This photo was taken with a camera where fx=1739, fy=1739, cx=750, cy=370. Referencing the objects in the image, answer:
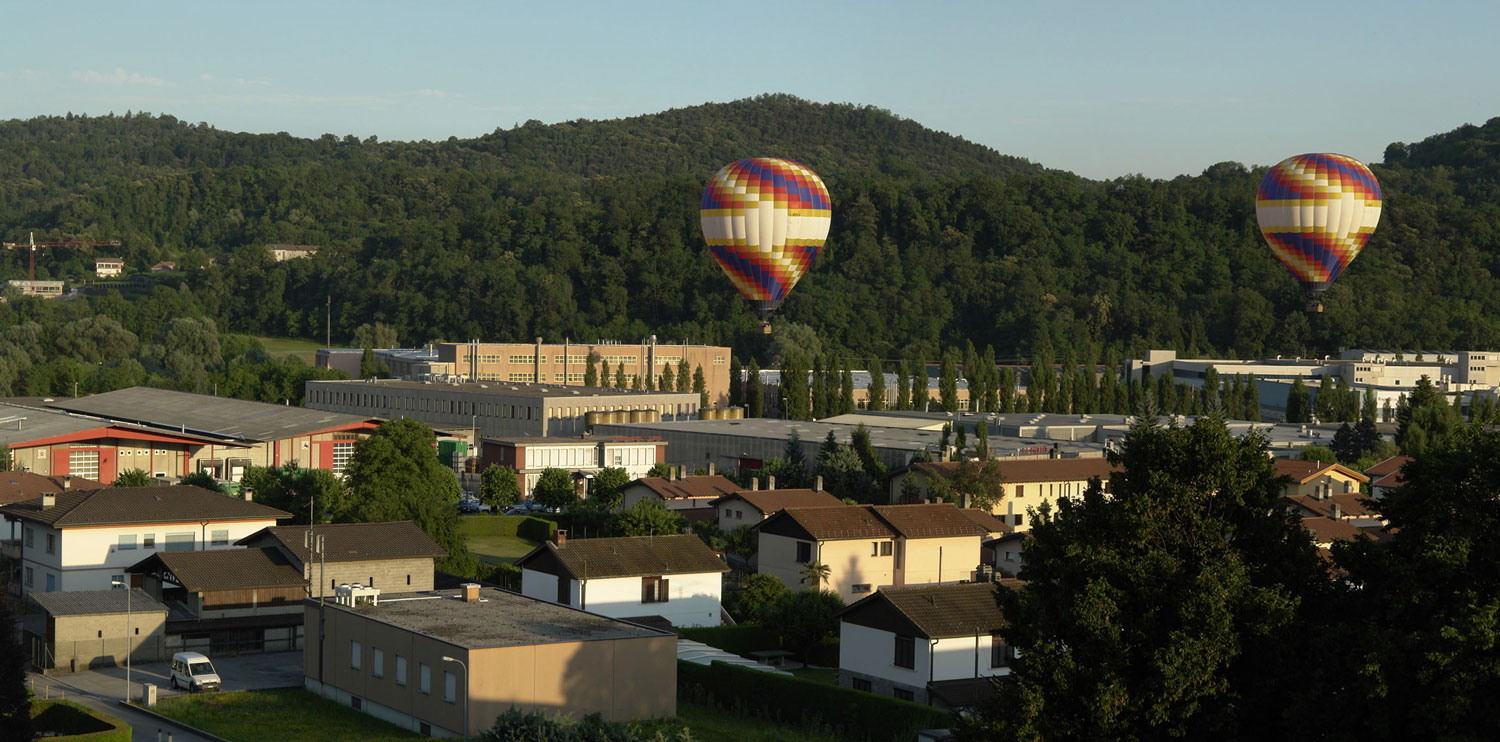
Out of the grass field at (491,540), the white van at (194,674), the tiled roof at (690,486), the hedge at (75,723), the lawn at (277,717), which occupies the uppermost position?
the tiled roof at (690,486)

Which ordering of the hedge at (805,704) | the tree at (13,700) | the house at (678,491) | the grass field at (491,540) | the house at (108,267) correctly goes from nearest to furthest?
the tree at (13,700)
the hedge at (805,704)
the grass field at (491,540)
the house at (678,491)
the house at (108,267)

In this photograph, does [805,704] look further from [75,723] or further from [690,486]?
[690,486]

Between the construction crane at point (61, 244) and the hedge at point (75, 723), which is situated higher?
the construction crane at point (61, 244)

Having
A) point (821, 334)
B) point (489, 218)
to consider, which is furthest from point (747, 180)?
point (489, 218)

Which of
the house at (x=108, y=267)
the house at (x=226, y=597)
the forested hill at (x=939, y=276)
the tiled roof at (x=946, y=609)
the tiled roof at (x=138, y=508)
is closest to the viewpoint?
the tiled roof at (x=946, y=609)

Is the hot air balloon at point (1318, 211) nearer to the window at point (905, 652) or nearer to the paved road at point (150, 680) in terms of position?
the window at point (905, 652)

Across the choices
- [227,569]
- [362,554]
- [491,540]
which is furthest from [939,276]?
[227,569]

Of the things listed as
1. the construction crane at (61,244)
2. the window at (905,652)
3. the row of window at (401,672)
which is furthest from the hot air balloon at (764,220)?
the construction crane at (61,244)

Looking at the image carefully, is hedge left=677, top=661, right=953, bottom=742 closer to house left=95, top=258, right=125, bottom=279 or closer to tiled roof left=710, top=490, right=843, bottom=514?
tiled roof left=710, top=490, right=843, bottom=514
